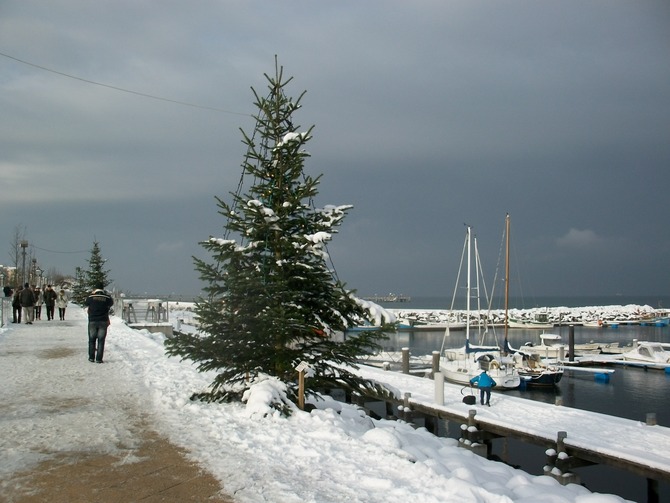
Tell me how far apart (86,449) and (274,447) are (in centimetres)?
204

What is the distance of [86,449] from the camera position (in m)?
6.16

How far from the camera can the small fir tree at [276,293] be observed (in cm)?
855

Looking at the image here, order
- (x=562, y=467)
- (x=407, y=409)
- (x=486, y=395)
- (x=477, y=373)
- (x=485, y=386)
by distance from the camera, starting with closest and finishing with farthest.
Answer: (x=562, y=467) < (x=407, y=409) < (x=485, y=386) < (x=486, y=395) < (x=477, y=373)

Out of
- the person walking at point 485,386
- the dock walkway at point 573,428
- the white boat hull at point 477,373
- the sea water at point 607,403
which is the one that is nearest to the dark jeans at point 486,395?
the person walking at point 485,386

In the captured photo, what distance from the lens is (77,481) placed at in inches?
203

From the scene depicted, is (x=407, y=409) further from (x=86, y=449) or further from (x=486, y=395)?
(x=86, y=449)

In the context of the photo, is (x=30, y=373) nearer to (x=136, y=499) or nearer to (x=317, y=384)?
(x=317, y=384)

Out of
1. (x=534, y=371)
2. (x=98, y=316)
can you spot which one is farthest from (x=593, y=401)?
(x=98, y=316)

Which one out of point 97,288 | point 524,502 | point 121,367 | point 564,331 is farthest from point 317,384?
point 564,331

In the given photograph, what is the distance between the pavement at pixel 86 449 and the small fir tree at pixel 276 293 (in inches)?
61.2

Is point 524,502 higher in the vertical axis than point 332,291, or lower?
lower

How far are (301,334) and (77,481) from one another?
436 cm

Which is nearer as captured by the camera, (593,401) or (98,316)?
(98,316)

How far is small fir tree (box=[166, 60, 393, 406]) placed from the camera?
8547 mm
